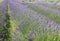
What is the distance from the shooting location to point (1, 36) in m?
1.39

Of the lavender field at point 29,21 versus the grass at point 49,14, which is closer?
the lavender field at point 29,21

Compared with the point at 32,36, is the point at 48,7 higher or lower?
higher

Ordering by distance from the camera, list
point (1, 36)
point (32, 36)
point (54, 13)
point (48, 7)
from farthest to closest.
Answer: point (48, 7) < point (54, 13) < point (1, 36) < point (32, 36)

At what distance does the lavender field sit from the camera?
128 centimetres

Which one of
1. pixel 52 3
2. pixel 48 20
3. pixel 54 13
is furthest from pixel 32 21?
pixel 52 3

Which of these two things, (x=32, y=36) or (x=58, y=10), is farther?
(x=58, y=10)

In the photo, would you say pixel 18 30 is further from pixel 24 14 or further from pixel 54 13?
pixel 54 13

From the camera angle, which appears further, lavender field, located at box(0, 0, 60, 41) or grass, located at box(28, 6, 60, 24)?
grass, located at box(28, 6, 60, 24)

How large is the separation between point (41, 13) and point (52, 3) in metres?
0.23

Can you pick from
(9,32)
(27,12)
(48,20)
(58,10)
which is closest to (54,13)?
(58,10)

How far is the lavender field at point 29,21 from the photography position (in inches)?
50.3

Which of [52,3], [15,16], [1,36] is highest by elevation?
[52,3]

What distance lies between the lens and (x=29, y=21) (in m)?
1.49

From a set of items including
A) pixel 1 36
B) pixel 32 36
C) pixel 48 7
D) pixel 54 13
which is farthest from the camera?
pixel 48 7
